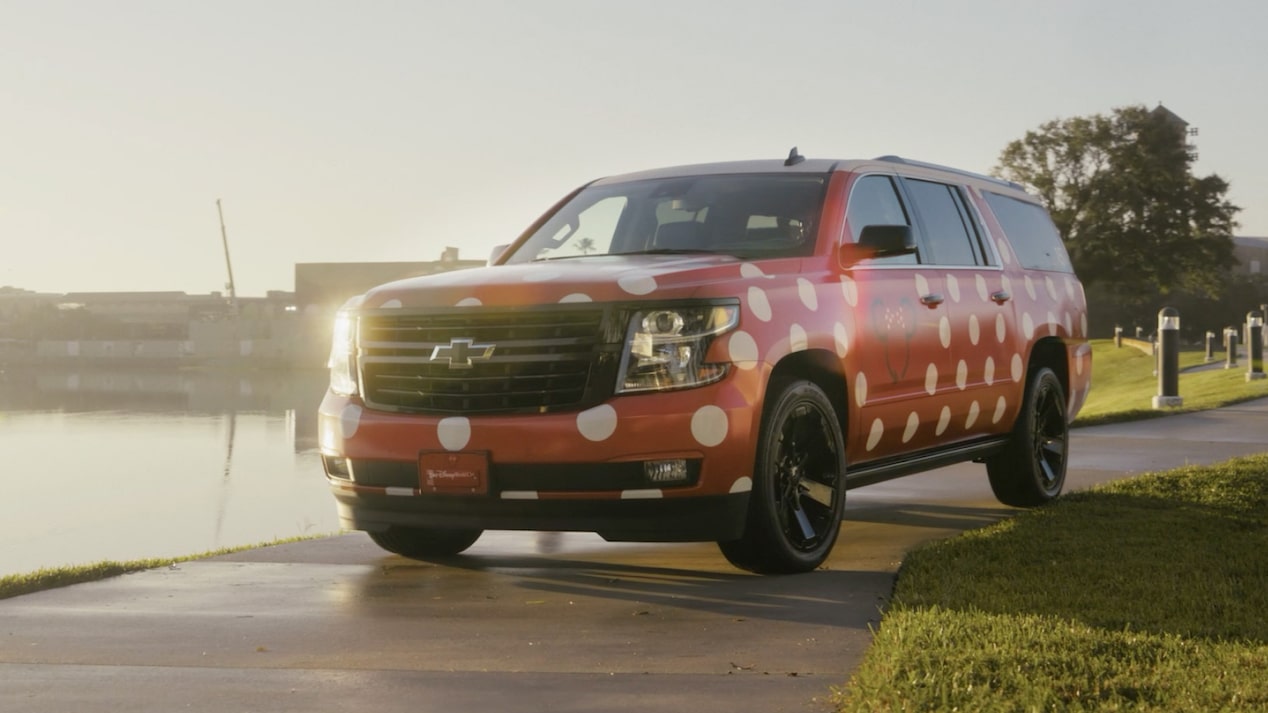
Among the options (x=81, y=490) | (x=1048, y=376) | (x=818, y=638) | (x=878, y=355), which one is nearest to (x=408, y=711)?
(x=818, y=638)

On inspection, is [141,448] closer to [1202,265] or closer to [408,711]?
[1202,265]

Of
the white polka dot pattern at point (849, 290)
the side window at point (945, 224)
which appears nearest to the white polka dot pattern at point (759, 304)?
the white polka dot pattern at point (849, 290)

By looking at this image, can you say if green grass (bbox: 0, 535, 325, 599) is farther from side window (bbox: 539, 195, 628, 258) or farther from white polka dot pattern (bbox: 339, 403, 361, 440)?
side window (bbox: 539, 195, 628, 258)

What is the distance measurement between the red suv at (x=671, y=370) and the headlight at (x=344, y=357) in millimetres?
11

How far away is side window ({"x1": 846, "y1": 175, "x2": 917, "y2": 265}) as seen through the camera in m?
7.73

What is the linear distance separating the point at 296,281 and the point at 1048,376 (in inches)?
5940

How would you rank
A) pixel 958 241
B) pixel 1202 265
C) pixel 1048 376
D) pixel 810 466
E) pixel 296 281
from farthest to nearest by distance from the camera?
1. pixel 296 281
2. pixel 1202 265
3. pixel 1048 376
4. pixel 958 241
5. pixel 810 466

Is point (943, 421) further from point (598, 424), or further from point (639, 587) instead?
point (598, 424)

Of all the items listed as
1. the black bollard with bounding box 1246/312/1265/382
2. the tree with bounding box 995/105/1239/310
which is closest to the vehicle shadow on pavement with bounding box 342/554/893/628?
the black bollard with bounding box 1246/312/1265/382

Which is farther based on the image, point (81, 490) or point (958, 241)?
point (81, 490)

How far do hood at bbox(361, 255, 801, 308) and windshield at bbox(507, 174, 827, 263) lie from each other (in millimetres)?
396

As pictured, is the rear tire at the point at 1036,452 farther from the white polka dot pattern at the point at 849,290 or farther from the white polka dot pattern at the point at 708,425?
the white polka dot pattern at the point at 708,425

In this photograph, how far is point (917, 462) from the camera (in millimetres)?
8234

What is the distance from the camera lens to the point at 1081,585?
6250 millimetres
